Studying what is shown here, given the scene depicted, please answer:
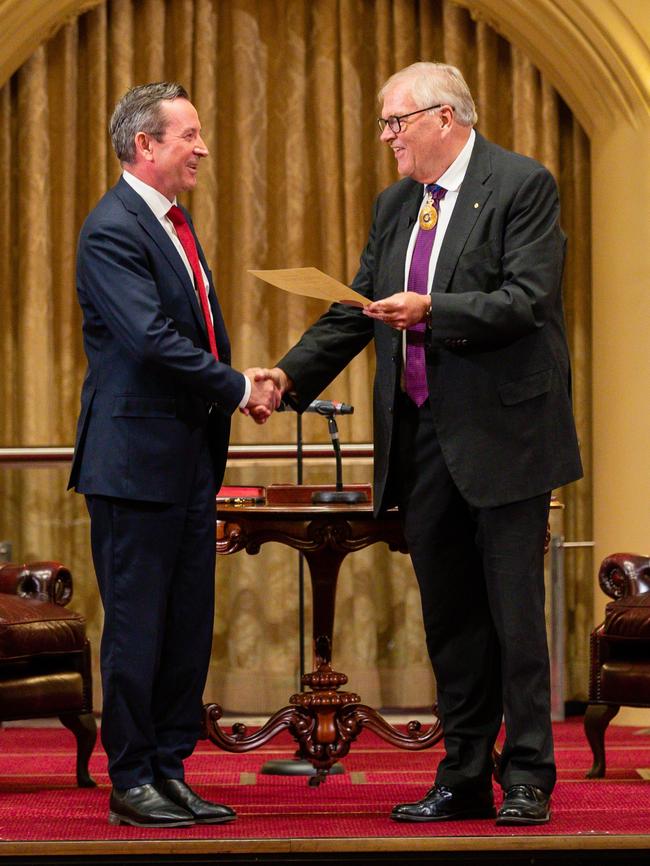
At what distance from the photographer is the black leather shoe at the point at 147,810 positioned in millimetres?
3039

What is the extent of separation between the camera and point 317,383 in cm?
351

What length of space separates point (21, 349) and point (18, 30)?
52.4 inches

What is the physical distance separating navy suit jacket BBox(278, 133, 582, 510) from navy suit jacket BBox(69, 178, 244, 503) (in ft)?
1.53

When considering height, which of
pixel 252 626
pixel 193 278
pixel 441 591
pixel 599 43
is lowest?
pixel 252 626

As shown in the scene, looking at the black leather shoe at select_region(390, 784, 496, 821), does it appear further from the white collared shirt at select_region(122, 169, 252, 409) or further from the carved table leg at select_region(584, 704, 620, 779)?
the carved table leg at select_region(584, 704, 620, 779)

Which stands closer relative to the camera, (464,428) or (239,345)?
(464,428)

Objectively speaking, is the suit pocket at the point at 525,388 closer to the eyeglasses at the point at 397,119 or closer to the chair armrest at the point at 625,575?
the eyeglasses at the point at 397,119

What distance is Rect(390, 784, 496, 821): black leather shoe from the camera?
3.10m

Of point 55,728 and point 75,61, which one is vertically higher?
point 75,61

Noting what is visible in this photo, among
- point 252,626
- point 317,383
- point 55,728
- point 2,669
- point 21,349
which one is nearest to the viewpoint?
point 317,383

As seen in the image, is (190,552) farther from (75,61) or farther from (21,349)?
(75,61)

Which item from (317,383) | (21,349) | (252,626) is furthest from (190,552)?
(21,349)

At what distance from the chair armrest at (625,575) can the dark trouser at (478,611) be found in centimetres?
128

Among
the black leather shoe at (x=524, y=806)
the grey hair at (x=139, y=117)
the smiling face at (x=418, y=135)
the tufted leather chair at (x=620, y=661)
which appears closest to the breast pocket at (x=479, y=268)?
the smiling face at (x=418, y=135)
